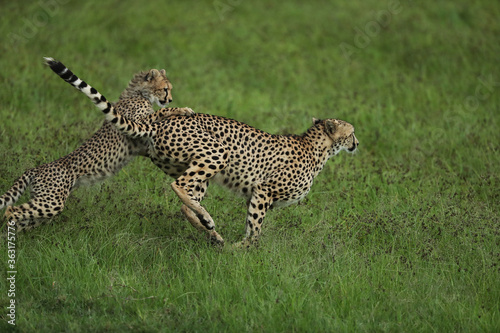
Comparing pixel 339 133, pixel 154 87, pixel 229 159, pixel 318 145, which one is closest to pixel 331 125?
pixel 339 133

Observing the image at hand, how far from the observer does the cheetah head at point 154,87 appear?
21.8 feet

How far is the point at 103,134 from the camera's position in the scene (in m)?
6.00

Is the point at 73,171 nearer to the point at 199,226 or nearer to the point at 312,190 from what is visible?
the point at 199,226

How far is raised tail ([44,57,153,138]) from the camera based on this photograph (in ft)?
16.2

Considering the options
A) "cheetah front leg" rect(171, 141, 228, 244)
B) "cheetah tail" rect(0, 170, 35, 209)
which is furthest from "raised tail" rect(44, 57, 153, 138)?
"cheetah tail" rect(0, 170, 35, 209)

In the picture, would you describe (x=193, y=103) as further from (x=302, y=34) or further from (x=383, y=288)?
(x=383, y=288)

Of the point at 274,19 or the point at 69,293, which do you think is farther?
the point at 274,19

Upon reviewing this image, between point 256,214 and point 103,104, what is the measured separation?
1.63m

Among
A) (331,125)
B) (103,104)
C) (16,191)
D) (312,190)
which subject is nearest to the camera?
(103,104)

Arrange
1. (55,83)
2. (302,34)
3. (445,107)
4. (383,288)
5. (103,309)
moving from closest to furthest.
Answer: (103,309) < (383,288) < (55,83) < (445,107) < (302,34)

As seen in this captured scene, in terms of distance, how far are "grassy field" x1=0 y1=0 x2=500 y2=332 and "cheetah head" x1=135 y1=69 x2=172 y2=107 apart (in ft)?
2.95

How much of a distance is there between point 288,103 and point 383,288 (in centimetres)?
550

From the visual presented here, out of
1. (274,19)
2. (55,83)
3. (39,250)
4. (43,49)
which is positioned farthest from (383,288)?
(274,19)

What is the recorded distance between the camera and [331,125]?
632 cm
